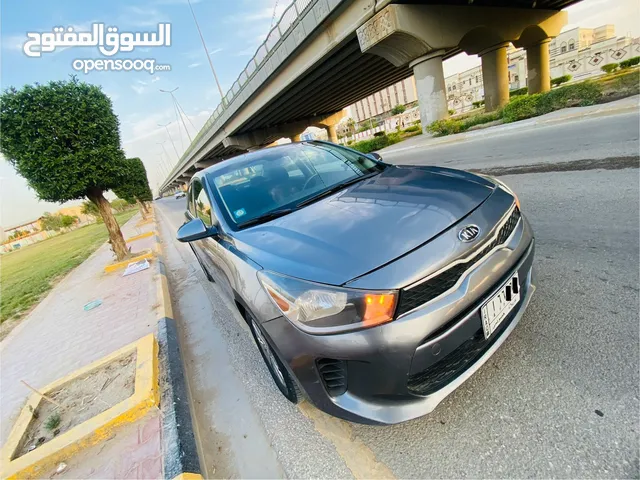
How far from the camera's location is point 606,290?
2244 mm

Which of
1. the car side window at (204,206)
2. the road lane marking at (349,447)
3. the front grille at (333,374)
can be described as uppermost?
the car side window at (204,206)

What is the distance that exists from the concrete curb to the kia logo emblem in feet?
6.20

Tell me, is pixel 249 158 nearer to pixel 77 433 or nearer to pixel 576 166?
pixel 77 433

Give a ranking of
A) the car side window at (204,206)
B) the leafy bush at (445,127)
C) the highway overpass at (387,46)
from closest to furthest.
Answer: the car side window at (204,206), the highway overpass at (387,46), the leafy bush at (445,127)

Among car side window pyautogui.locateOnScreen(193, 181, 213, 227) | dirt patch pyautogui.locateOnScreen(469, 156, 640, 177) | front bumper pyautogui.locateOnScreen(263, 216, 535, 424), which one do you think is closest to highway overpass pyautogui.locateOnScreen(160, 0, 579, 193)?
dirt patch pyautogui.locateOnScreen(469, 156, 640, 177)

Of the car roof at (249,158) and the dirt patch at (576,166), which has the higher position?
the car roof at (249,158)

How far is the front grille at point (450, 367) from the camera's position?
146cm

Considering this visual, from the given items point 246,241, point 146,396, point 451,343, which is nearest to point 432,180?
point 451,343

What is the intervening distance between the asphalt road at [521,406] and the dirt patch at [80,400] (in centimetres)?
55

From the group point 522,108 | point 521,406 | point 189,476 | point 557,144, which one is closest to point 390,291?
point 521,406

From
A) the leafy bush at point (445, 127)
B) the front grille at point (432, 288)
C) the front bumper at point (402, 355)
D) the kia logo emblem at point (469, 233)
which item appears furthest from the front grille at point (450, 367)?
the leafy bush at point (445, 127)

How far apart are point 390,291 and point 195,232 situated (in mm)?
1733

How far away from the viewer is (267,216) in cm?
231

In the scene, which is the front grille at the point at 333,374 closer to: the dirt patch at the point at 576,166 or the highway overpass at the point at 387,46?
the dirt patch at the point at 576,166
